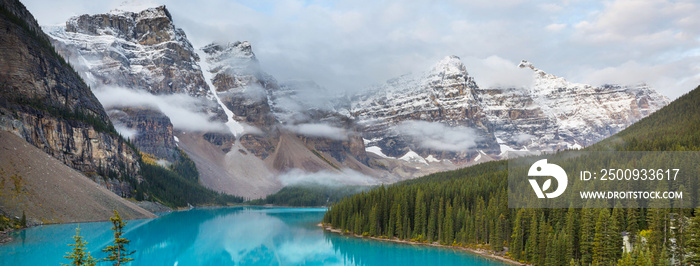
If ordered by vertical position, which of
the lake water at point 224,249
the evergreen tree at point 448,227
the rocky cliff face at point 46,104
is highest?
the rocky cliff face at point 46,104

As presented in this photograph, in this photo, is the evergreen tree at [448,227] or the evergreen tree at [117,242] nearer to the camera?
the evergreen tree at [117,242]

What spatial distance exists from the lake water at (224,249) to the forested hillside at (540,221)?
5311 mm

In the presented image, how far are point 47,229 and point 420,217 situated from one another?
60.8 m

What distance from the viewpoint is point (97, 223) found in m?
95.9

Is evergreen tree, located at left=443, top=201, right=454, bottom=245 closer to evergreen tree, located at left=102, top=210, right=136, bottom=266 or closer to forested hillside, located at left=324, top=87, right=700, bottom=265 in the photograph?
forested hillside, located at left=324, top=87, right=700, bottom=265

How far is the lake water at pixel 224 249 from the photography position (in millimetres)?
62425

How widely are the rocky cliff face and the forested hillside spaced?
2686 inches

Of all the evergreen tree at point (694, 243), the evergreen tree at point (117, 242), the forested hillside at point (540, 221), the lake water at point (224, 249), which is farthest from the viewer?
the lake water at point (224, 249)

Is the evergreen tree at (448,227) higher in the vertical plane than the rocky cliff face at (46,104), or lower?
lower

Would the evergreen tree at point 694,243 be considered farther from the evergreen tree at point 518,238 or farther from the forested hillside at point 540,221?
the evergreen tree at point 518,238

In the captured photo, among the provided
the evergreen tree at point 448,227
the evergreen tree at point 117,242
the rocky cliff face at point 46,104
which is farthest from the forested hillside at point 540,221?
the rocky cliff face at point 46,104

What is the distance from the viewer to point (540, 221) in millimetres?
62281

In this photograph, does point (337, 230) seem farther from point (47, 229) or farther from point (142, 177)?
point (142, 177)

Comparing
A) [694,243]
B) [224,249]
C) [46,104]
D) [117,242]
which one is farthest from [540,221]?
[46,104]
